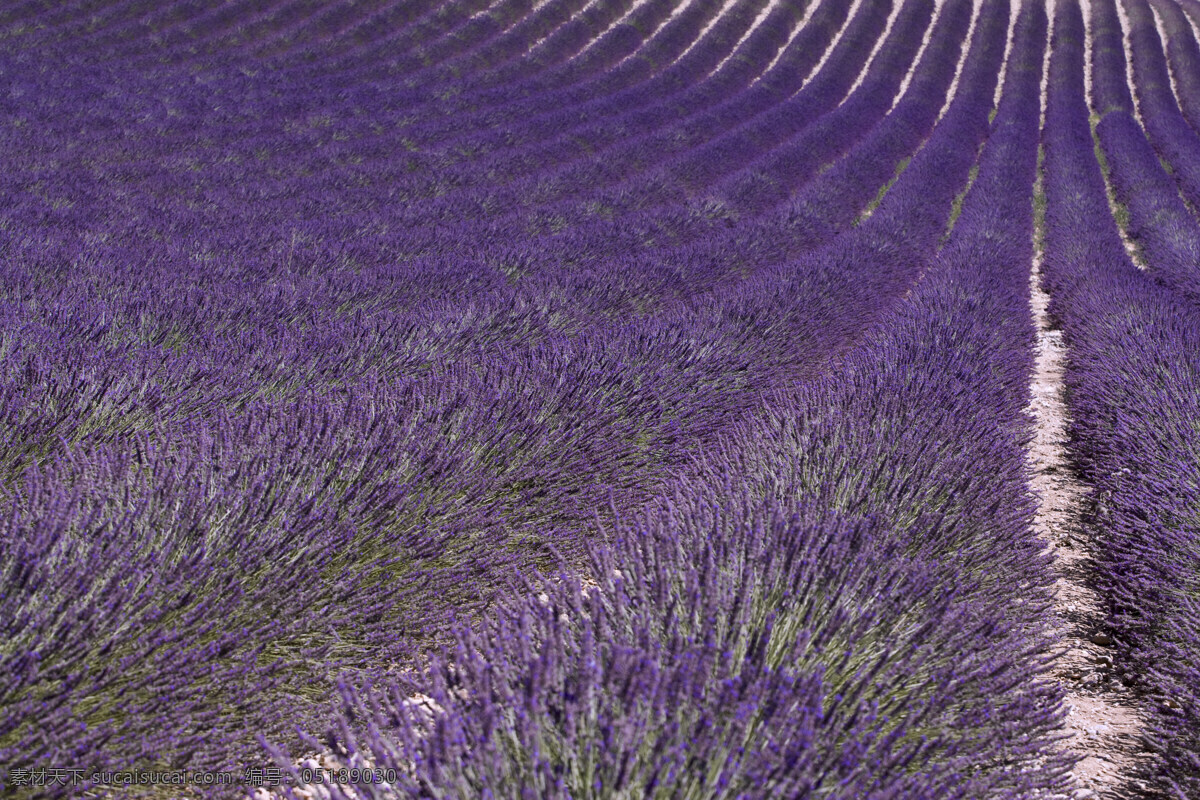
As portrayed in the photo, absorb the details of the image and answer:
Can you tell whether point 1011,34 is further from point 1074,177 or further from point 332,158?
point 332,158

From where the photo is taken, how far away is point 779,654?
153 cm

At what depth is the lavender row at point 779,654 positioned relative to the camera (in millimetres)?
1160

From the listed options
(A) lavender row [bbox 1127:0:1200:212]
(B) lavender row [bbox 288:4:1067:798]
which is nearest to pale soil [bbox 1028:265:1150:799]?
(B) lavender row [bbox 288:4:1067:798]

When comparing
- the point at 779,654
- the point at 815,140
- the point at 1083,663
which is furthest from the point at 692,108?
the point at 779,654

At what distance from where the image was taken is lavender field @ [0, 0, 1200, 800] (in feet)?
4.25

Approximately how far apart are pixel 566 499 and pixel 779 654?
1164 mm

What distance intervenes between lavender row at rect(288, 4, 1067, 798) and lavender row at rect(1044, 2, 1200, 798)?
34 cm

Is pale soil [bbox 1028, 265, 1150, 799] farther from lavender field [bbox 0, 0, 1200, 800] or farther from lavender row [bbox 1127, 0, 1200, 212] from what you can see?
lavender row [bbox 1127, 0, 1200, 212]

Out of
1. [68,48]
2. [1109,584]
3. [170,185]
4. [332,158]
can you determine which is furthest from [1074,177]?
[68,48]

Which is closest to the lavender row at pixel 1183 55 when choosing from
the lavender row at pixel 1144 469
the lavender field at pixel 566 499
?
the lavender field at pixel 566 499

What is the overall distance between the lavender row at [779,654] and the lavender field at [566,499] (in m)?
0.01

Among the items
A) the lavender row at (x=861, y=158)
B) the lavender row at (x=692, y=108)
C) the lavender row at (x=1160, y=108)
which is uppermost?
the lavender row at (x=692, y=108)

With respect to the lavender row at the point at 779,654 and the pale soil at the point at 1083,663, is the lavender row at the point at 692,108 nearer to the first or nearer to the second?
Result: the pale soil at the point at 1083,663

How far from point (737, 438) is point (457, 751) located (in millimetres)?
1882
